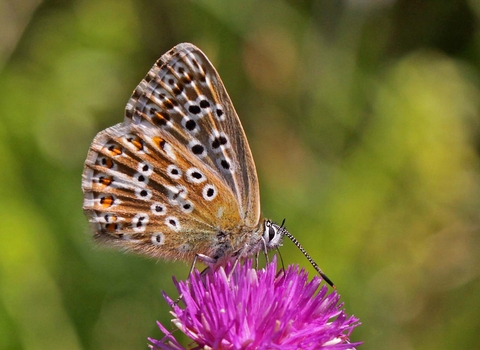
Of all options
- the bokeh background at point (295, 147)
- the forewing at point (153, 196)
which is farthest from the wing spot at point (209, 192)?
the bokeh background at point (295, 147)

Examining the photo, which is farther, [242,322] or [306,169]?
[306,169]

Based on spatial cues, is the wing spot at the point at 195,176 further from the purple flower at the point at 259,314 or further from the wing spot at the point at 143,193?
the purple flower at the point at 259,314

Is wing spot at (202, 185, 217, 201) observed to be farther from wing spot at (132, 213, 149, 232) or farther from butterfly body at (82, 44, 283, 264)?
wing spot at (132, 213, 149, 232)

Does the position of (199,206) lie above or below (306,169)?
below

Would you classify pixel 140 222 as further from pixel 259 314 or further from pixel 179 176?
pixel 259 314

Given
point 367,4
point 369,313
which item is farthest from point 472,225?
point 367,4

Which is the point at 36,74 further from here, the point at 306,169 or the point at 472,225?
the point at 472,225

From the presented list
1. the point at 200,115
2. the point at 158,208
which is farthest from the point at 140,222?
the point at 200,115
